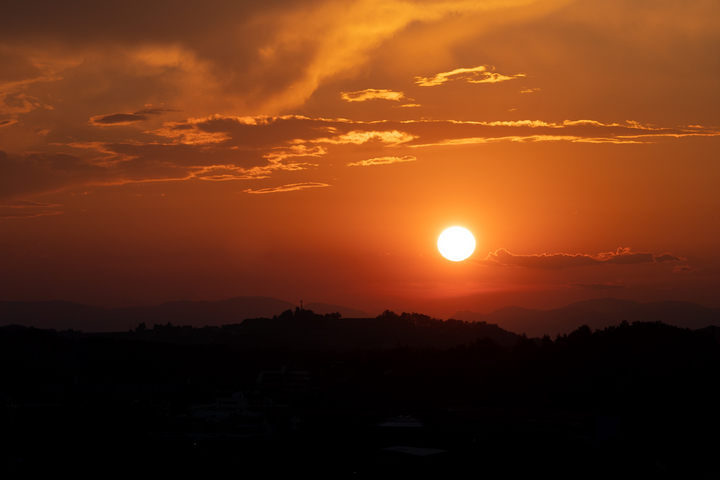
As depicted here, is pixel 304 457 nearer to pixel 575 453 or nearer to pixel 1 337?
pixel 575 453

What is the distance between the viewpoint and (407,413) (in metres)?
92.9

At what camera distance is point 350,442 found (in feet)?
240

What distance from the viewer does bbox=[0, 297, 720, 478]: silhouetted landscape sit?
62.7 m

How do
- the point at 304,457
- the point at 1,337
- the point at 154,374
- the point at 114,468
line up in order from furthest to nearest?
the point at 1,337 → the point at 154,374 → the point at 304,457 → the point at 114,468

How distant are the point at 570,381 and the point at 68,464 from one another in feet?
224

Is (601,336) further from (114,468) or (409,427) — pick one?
(114,468)

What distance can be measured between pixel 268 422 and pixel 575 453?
105ft

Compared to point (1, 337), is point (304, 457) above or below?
below

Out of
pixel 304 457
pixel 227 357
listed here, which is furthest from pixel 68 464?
pixel 227 357

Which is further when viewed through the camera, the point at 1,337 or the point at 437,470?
the point at 1,337

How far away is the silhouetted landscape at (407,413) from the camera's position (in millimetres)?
62656

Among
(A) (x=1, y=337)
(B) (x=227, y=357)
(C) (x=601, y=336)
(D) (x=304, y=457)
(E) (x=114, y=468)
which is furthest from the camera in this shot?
(A) (x=1, y=337)

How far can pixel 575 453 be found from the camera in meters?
65.6

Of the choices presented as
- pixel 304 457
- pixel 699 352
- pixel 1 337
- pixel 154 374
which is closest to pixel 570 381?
pixel 699 352
